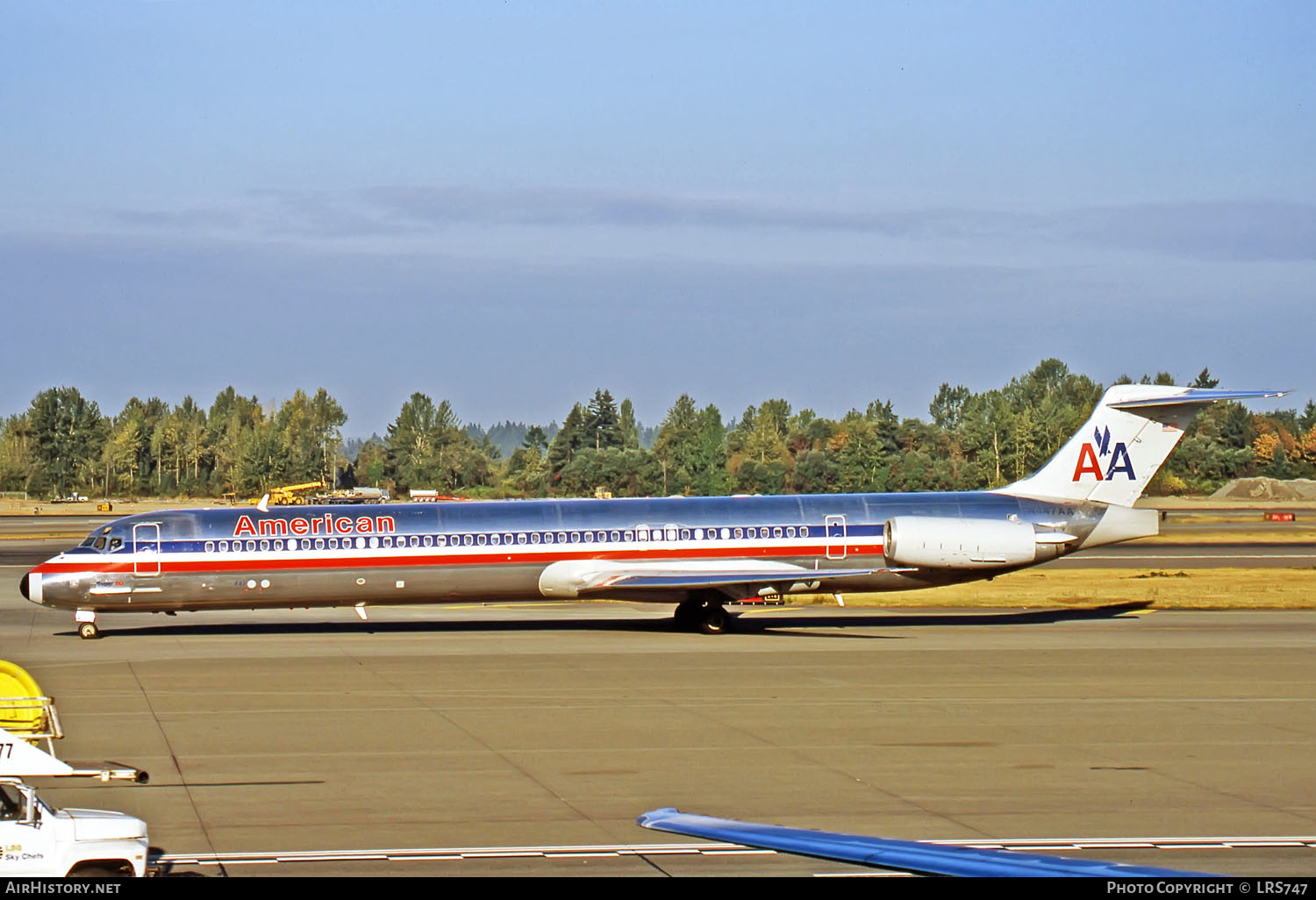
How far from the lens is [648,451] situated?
11769 cm

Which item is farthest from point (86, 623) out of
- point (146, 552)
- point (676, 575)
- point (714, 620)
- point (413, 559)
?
point (714, 620)

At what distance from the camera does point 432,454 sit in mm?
149125

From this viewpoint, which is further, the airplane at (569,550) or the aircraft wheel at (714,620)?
the aircraft wheel at (714,620)

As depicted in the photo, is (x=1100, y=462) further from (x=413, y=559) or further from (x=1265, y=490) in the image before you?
(x=1265, y=490)

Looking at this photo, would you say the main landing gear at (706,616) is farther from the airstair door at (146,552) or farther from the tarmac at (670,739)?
the airstair door at (146,552)

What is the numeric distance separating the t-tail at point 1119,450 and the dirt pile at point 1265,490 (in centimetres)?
8904

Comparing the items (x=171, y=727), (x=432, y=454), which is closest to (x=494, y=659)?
(x=171, y=727)

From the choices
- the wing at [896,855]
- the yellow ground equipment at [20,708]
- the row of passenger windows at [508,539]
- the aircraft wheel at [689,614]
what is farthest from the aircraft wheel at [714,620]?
the wing at [896,855]

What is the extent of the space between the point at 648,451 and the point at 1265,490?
5202 centimetres

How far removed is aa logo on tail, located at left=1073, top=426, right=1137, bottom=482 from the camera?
3403 centimetres

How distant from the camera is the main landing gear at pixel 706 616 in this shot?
107 feet

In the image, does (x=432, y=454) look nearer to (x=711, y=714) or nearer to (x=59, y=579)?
(x=59, y=579)
